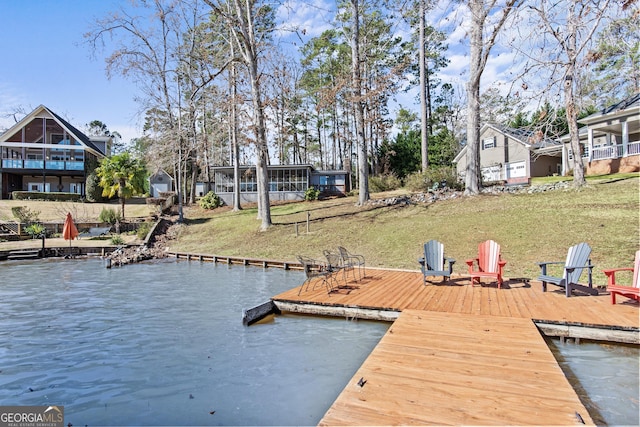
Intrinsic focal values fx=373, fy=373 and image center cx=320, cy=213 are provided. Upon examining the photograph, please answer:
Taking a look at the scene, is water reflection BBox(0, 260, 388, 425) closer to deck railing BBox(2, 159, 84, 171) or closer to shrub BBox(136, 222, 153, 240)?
shrub BBox(136, 222, 153, 240)

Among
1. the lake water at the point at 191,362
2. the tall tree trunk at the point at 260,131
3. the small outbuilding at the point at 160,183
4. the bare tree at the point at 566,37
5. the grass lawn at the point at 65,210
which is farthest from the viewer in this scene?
the small outbuilding at the point at 160,183

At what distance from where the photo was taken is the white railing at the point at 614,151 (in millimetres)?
20297

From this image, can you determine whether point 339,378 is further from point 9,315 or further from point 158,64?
point 158,64

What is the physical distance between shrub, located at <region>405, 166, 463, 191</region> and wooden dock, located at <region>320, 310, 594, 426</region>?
53.7 feet

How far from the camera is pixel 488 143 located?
3350 centimetres

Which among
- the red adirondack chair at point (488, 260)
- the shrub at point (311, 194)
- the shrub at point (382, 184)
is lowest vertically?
the red adirondack chair at point (488, 260)

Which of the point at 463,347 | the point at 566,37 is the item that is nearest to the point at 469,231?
the point at 566,37

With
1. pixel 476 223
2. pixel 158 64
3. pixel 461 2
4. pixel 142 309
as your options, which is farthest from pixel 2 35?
pixel 476 223

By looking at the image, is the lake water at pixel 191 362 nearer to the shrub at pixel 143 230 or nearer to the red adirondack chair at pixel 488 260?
the red adirondack chair at pixel 488 260

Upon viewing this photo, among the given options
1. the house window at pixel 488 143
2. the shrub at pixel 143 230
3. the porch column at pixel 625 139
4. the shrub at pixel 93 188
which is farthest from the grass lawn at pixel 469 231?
the house window at pixel 488 143

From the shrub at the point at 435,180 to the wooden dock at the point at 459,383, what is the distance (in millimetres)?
16364

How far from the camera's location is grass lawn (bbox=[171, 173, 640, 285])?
35.2ft

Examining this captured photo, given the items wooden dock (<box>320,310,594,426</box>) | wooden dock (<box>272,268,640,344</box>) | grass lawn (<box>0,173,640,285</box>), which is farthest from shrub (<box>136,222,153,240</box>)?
wooden dock (<box>320,310,594,426</box>)

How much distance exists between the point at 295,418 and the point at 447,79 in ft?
139
